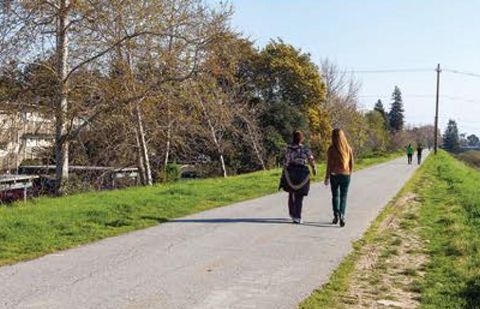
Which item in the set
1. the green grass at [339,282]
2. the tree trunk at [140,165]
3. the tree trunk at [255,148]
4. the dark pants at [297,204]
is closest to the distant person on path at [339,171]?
the dark pants at [297,204]

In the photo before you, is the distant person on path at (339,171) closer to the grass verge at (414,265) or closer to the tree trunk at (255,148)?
the grass verge at (414,265)

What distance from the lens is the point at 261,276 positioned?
688 cm

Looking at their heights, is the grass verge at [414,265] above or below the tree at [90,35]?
below

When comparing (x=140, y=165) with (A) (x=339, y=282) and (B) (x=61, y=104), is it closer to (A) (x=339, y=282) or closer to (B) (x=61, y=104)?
(B) (x=61, y=104)

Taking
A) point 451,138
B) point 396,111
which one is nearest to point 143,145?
point 396,111

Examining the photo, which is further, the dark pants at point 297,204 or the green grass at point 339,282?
the dark pants at point 297,204

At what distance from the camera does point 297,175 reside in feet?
36.9

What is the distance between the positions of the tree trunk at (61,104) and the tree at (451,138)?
5978 inches

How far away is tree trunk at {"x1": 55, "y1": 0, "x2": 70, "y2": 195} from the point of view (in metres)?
18.5

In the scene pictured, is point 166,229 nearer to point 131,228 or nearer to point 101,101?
point 131,228

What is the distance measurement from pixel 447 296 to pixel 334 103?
204 ft

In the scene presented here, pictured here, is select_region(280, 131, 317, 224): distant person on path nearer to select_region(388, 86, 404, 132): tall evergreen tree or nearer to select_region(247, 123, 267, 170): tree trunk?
select_region(247, 123, 267, 170): tree trunk

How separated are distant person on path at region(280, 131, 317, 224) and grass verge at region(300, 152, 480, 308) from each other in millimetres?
1302

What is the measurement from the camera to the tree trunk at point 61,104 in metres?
18.5
